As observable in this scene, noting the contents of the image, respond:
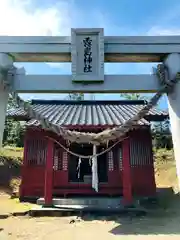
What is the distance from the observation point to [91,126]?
803 centimetres

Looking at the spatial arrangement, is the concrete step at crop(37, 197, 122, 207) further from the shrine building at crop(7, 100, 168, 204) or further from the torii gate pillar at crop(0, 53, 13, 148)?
the torii gate pillar at crop(0, 53, 13, 148)

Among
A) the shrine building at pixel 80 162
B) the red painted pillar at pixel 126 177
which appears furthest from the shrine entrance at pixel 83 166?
the red painted pillar at pixel 126 177

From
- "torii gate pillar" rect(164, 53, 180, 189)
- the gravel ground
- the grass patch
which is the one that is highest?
"torii gate pillar" rect(164, 53, 180, 189)

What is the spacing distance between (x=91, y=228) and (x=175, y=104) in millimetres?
4063

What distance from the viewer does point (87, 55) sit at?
3447mm

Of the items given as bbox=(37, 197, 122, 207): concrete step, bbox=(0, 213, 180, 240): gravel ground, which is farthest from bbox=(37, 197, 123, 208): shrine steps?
bbox=(0, 213, 180, 240): gravel ground

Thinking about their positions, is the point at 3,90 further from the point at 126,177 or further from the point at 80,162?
the point at 80,162

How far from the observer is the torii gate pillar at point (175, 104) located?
3.05m

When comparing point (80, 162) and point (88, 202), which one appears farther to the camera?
point (80, 162)

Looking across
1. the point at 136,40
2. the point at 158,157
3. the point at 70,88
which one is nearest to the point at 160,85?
the point at 136,40

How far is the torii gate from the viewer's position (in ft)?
10.6

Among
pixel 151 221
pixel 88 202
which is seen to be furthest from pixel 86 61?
pixel 88 202

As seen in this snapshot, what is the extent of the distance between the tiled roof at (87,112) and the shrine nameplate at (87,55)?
4.47 metres

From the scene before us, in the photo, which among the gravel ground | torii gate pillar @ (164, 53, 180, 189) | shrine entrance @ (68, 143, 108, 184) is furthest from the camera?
shrine entrance @ (68, 143, 108, 184)
